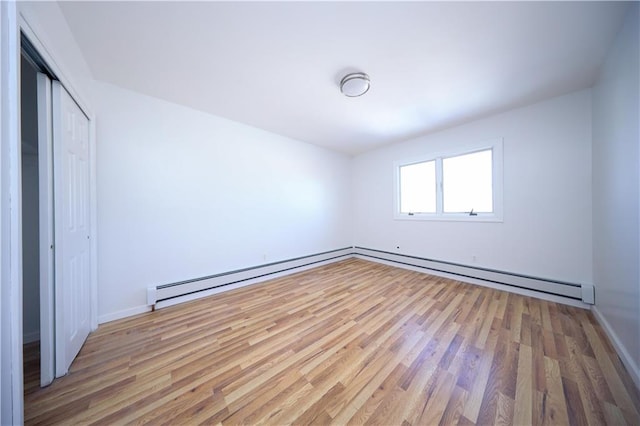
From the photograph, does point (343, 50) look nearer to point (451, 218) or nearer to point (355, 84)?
point (355, 84)

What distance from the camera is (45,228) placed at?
52.4 inches

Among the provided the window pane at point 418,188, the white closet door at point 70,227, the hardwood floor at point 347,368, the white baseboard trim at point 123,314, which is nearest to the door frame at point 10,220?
the hardwood floor at point 347,368

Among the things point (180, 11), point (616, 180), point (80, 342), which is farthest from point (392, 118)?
point (80, 342)

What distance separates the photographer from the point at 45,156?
1336 millimetres

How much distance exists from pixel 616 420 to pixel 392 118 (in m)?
3.23

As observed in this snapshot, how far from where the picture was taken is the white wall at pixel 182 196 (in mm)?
2166

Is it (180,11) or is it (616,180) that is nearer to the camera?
(180,11)

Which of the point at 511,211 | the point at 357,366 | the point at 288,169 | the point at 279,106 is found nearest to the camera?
the point at 357,366

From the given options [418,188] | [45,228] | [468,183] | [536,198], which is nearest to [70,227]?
[45,228]

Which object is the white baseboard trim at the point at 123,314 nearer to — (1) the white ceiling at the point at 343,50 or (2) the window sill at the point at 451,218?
(1) the white ceiling at the point at 343,50

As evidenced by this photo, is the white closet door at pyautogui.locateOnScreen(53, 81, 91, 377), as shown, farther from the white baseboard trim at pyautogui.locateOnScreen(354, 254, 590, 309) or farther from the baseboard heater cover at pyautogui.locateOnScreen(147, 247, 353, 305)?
the white baseboard trim at pyautogui.locateOnScreen(354, 254, 590, 309)

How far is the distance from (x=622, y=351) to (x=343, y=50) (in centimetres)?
323

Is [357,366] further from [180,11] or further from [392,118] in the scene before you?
[392,118]

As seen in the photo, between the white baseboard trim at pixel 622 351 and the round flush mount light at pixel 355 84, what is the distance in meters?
2.98
